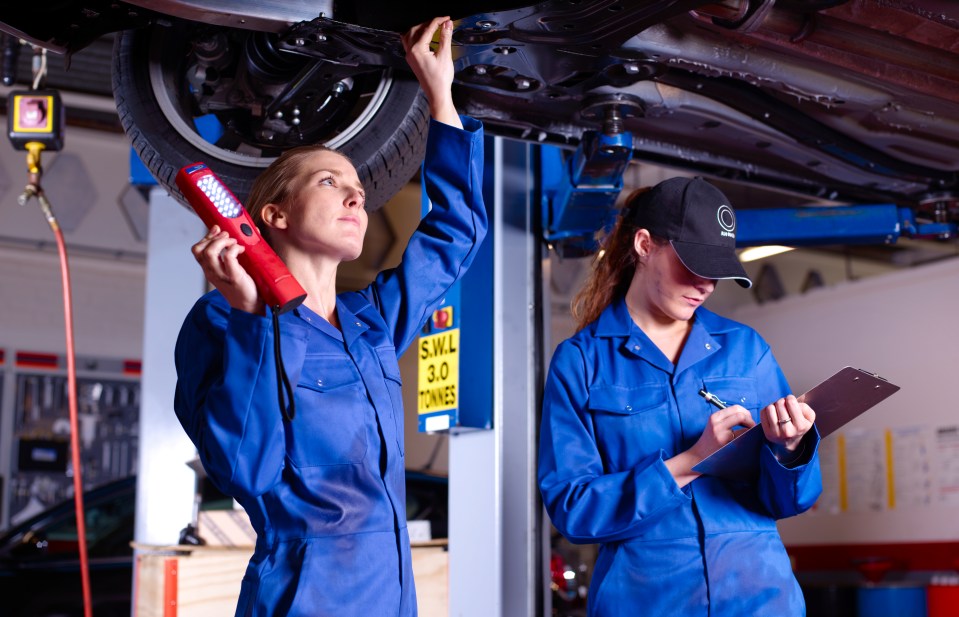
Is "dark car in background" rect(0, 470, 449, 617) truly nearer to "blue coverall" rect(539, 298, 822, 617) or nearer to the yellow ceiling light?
the yellow ceiling light

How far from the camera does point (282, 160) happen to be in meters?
1.57

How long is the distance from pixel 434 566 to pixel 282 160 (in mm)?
1641

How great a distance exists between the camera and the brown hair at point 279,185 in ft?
4.92

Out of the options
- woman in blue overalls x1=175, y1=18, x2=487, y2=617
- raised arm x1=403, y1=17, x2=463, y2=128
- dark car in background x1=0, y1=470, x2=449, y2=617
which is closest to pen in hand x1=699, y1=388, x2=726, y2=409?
woman in blue overalls x1=175, y1=18, x2=487, y2=617

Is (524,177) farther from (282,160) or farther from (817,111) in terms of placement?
(282,160)

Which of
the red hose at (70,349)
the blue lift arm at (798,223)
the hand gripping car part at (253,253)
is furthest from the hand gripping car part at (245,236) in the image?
the blue lift arm at (798,223)

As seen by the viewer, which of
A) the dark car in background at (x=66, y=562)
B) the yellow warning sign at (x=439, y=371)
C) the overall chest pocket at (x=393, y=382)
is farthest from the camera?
the dark car in background at (x=66, y=562)

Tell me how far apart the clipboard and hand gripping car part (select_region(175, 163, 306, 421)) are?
2.33 feet

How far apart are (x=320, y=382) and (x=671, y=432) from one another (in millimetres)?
657

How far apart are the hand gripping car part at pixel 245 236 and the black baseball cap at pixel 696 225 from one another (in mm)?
774

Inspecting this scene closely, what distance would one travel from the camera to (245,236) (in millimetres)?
1251

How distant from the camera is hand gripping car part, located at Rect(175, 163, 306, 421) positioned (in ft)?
3.99

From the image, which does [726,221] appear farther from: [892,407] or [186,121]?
[892,407]

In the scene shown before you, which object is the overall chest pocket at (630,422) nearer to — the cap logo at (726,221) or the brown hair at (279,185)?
the cap logo at (726,221)
